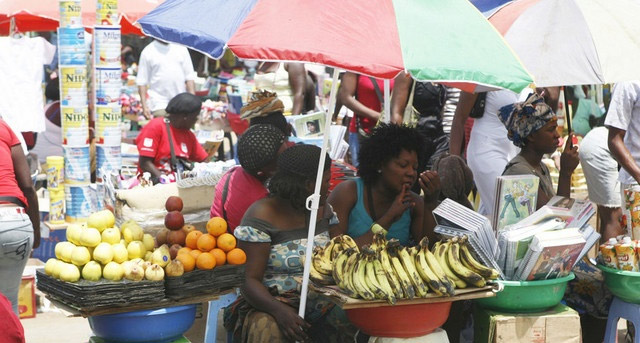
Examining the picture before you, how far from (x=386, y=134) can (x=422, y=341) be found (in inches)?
49.3

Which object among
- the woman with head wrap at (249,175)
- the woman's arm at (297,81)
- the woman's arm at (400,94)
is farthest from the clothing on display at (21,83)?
the woman with head wrap at (249,175)

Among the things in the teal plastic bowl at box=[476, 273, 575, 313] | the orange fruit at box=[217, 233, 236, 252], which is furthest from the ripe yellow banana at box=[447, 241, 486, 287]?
the orange fruit at box=[217, 233, 236, 252]

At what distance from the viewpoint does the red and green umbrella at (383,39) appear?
369 cm

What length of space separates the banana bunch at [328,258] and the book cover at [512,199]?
0.92 meters

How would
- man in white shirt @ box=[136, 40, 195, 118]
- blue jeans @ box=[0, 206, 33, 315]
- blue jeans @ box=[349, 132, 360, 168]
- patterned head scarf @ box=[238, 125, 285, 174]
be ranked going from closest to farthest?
blue jeans @ box=[0, 206, 33, 315] → patterned head scarf @ box=[238, 125, 285, 174] → blue jeans @ box=[349, 132, 360, 168] → man in white shirt @ box=[136, 40, 195, 118]

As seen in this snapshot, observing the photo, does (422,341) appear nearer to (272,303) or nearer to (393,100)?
(272,303)

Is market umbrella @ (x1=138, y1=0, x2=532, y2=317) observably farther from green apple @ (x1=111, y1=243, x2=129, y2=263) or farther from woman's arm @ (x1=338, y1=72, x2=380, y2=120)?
woman's arm @ (x1=338, y1=72, x2=380, y2=120)

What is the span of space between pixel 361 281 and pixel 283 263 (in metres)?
0.53

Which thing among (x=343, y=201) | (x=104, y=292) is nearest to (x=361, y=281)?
(x=343, y=201)

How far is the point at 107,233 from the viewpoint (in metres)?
4.20

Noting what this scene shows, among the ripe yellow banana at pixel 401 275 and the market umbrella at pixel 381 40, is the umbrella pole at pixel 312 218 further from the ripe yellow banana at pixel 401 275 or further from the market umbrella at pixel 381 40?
the ripe yellow banana at pixel 401 275

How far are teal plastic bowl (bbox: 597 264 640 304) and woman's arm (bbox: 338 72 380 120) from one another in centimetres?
336

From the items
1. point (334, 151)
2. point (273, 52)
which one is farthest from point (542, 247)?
point (334, 151)

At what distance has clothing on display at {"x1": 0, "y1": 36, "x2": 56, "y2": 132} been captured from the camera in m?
8.77
